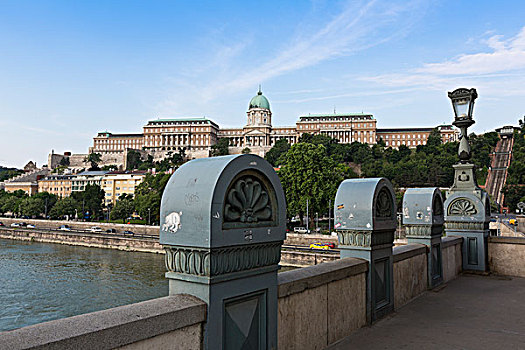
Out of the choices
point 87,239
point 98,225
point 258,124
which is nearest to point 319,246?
point 87,239

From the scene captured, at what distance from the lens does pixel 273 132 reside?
5704 inches

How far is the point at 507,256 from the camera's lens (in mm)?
10180

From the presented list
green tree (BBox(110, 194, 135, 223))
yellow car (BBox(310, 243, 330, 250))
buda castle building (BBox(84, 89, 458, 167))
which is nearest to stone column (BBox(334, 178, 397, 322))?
yellow car (BBox(310, 243, 330, 250))

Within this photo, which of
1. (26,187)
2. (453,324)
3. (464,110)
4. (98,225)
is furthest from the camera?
(26,187)

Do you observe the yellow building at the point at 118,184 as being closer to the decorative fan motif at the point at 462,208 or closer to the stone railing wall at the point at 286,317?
the decorative fan motif at the point at 462,208

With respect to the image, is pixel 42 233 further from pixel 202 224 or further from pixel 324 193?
pixel 202 224

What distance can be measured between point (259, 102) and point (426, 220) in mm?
142365

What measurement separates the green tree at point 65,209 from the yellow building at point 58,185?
91.5ft

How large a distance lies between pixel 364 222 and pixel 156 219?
62.0 m

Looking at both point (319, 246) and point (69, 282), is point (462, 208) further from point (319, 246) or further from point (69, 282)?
point (319, 246)

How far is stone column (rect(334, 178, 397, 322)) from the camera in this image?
17.4 ft

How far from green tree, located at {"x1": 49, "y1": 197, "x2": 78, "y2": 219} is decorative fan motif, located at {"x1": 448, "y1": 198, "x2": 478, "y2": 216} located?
253 feet

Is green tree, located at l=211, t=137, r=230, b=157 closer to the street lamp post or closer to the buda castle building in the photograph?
the buda castle building

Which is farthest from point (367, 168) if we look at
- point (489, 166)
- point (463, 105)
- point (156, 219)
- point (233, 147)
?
point (463, 105)
